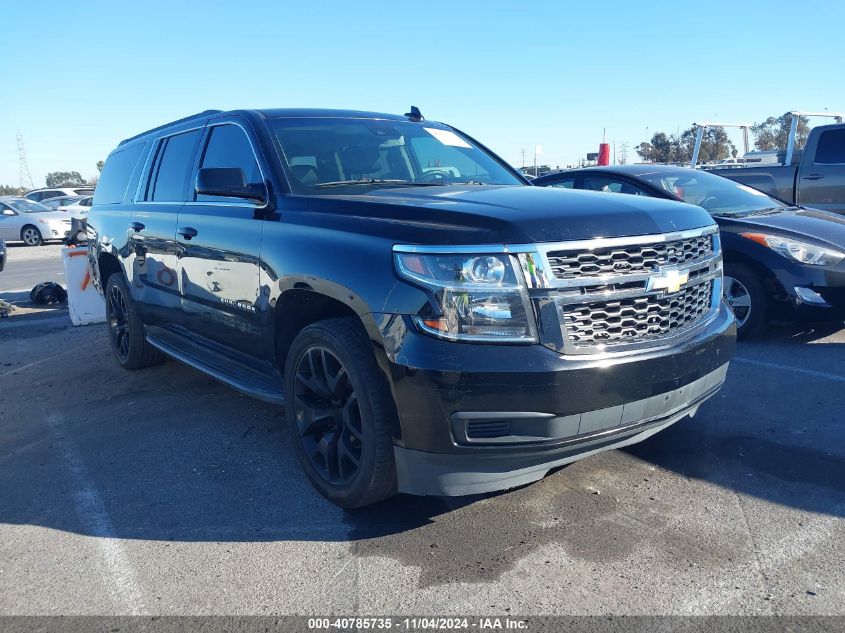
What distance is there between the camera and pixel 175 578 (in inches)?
115

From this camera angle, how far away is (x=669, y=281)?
309 centimetres

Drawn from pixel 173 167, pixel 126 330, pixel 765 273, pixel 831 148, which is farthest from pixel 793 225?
pixel 126 330

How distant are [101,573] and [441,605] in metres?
1.49

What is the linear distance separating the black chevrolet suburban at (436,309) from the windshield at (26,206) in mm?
20457

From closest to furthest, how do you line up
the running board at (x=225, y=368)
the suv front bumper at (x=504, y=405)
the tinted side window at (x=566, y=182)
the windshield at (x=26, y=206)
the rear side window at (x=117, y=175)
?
the suv front bumper at (x=504, y=405) < the running board at (x=225, y=368) < the rear side window at (x=117, y=175) < the tinted side window at (x=566, y=182) < the windshield at (x=26, y=206)

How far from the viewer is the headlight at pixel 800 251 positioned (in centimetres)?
585

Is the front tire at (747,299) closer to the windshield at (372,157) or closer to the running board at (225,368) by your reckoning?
the windshield at (372,157)

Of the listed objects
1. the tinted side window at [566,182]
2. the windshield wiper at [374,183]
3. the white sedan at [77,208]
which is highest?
the windshield wiper at [374,183]

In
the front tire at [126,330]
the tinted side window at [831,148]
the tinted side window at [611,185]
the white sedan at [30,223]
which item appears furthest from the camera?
the white sedan at [30,223]

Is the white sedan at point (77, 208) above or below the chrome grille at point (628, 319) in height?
below

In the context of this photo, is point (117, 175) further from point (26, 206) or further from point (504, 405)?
point (26, 206)

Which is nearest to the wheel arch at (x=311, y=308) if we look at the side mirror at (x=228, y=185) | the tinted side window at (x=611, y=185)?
the side mirror at (x=228, y=185)

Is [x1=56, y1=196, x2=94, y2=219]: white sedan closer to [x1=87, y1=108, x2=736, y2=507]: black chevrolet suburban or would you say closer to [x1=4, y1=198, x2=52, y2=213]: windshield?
[x1=4, y1=198, x2=52, y2=213]: windshield

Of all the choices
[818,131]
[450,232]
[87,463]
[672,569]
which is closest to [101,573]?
[87,463]
